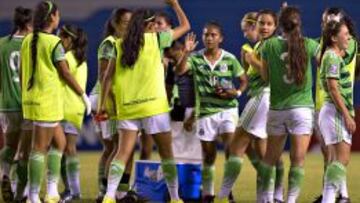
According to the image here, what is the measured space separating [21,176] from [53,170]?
0.40 meters

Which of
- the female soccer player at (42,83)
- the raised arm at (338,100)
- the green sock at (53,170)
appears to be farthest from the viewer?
the green sock at (53,170)

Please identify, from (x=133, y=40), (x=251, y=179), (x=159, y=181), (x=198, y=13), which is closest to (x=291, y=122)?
(x=133, y=40)

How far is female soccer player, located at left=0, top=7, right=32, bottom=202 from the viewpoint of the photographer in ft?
30.6

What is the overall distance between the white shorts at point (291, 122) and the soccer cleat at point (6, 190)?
2.48 m

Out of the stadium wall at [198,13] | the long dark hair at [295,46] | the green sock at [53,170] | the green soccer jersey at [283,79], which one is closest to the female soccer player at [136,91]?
the green sock at [53,170]

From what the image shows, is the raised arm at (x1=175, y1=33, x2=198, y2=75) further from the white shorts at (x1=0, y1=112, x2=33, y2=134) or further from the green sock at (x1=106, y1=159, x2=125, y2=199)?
the white shorts at (x1=0, y1=112, x2=33, y2=134)

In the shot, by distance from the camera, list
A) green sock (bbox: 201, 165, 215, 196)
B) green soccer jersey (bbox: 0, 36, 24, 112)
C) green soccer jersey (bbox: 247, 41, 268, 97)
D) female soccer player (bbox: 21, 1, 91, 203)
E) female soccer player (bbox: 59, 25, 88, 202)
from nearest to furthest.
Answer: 1. female soccer player (bbox: 21, 1, 91, 203)
2. green soccer jersey (bbox: 247, 41, 268, 97)
3. green soccer jersey (bbox: 0, 36, 24, 112)
4. green sock (bbox: 201, 165, 215, 196)
5. female soccer player (bbox: 59, 25, 88, 202)

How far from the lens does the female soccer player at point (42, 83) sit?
28.2 feet

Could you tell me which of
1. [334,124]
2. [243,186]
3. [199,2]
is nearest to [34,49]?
[334,124]

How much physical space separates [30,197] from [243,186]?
3445 mm

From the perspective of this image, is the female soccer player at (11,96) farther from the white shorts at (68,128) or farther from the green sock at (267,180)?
the green sock at (267,180)

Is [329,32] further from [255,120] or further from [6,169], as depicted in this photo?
[6,169]

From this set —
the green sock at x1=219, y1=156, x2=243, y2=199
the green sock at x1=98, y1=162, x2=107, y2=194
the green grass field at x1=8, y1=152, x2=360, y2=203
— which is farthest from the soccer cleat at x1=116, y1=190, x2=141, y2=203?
the green sock at x1=219, y1=156, x2=243, y2=199

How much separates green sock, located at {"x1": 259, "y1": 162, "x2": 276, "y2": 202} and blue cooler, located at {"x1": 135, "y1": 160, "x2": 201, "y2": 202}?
3.42ft
